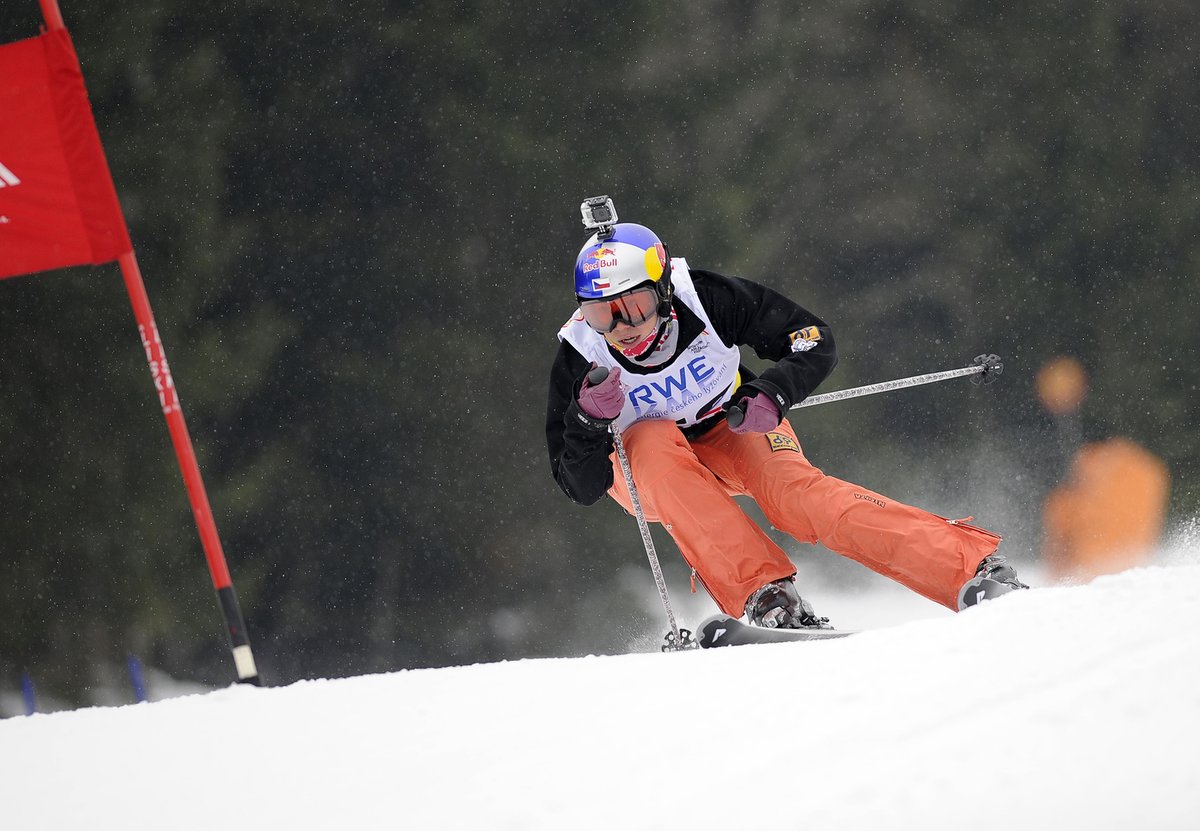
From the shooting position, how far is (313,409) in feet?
42.1

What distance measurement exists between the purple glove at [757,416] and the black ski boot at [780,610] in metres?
0.58

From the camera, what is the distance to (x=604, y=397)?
4.18 meters

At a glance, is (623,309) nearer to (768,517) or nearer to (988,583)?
(768,517)

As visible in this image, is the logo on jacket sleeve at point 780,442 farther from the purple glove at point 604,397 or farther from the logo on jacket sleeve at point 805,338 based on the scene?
the purple glove at point 604,397

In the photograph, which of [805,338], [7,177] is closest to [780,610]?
[805,338]

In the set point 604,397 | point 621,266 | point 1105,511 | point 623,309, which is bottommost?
point 1105,511

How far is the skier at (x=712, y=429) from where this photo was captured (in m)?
3.82

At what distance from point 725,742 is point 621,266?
2467 mm

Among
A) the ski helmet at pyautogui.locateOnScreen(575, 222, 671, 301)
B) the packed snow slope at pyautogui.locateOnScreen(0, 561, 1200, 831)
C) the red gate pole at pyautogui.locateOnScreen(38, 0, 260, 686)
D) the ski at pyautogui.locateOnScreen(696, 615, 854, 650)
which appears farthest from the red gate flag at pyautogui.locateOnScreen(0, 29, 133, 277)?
the ski at pyautogui.locateOnScreen(696, 615, 854, 650)

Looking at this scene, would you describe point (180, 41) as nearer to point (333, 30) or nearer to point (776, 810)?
point (333, 30)

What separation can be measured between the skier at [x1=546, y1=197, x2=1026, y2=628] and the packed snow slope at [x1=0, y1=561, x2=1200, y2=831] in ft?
3.26

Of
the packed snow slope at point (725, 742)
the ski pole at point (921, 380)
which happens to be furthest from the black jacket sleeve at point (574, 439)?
the packed snow slope at point (725, 742)

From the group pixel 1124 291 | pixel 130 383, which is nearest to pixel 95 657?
pixel 130 383

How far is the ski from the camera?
3.58 m
